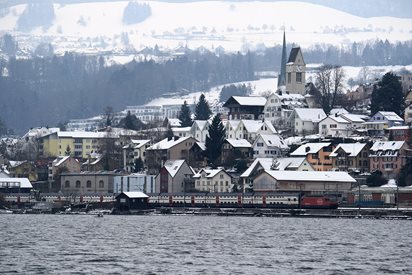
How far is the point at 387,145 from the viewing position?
101 meters

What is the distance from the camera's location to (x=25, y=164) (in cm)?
12081

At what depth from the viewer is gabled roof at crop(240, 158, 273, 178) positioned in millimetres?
99569

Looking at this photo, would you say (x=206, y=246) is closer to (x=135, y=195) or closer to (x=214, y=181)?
(x=135, y=195)

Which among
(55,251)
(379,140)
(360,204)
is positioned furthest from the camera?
(379,140)

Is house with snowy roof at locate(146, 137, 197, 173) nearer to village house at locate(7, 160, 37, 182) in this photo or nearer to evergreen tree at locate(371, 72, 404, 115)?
village house at locate(7, 160, 37, 182)

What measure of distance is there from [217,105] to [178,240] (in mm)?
119711

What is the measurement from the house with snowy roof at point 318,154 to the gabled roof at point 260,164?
2.81 meters

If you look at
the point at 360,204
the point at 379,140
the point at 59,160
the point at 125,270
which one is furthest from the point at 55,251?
the point at 59,160

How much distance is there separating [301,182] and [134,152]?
85.3 ft

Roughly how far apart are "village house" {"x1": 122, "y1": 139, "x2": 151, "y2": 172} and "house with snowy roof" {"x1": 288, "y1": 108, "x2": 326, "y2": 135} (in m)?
12.5

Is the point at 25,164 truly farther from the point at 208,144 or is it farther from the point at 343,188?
the point at 343,188

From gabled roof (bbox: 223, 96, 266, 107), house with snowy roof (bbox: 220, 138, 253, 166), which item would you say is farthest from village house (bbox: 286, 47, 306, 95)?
house with snowy roof (bbox: 220, 138, 253, 166)

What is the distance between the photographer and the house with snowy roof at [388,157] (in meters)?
98.5

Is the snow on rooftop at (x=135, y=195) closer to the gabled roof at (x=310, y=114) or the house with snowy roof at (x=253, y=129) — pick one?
the house with snowy roof at (x=253, y=129)
